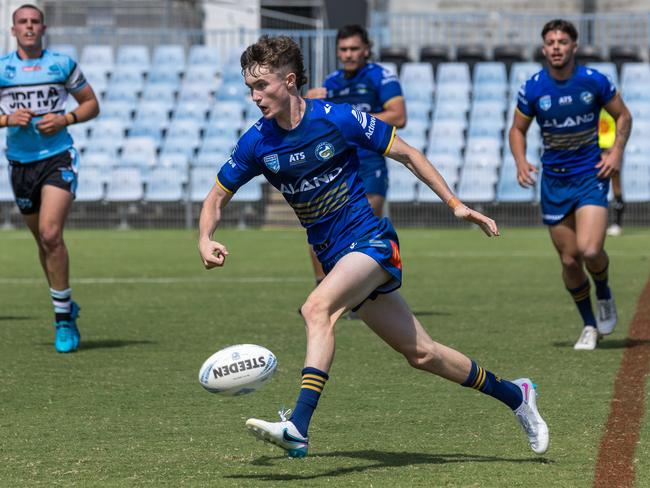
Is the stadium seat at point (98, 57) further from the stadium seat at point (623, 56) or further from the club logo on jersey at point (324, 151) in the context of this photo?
the club logo on jersey at point (324, 151)

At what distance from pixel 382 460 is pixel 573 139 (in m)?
4.26

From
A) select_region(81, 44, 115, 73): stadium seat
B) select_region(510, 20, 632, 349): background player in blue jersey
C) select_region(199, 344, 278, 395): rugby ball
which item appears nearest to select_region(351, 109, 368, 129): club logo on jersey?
select_region(199, 344, 278, 395): rugby ball

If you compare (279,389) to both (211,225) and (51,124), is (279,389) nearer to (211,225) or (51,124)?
(211,225)

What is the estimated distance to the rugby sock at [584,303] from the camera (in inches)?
376

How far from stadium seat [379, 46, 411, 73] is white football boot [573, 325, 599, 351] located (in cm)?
1867

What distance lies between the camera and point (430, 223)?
955 inches

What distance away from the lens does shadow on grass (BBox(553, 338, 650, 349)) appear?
953cm

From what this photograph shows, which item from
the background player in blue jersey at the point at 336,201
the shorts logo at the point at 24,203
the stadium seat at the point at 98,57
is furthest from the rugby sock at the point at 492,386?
the stadium seat at the point at 98,57

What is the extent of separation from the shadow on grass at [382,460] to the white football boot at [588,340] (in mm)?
3743

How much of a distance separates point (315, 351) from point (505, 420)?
158cm

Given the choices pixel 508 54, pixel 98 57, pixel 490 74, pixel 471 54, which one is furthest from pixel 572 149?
pixel 98 57

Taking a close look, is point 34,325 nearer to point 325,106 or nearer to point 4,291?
point 4,291

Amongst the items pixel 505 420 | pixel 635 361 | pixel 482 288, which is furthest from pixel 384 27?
pixel 505 420

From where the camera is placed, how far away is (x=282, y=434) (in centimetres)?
524
